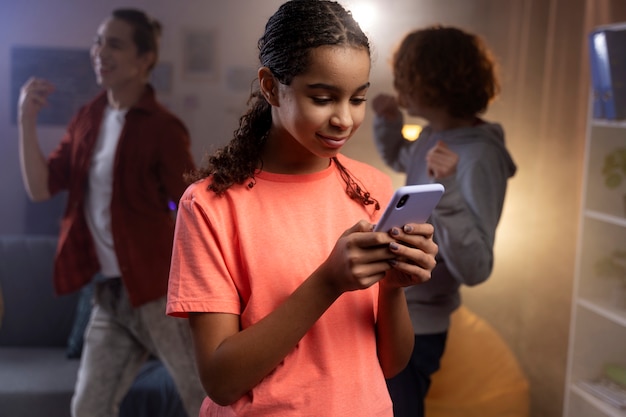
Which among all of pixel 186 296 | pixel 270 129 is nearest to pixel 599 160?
pixel 270 129

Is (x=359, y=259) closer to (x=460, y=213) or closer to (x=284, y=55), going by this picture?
(x=284, y=55)

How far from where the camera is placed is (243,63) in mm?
2129

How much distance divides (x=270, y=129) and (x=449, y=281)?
0.80 meters

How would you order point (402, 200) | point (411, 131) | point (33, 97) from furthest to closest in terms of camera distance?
point (33, 97) → point (411, 131) → point (402, 200)

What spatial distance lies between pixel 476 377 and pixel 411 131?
83cm

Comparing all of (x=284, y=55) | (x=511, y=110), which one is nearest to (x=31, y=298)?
(x=511, y=110)

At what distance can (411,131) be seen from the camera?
70.4 inches

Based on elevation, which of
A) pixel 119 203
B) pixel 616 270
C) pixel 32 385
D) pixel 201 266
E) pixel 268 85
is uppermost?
pixel 268 85

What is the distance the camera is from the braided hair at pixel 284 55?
35.4 inches

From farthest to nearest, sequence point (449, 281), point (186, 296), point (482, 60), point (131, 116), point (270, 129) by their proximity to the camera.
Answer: point (131, 116), point (482, 60), point (449, 281), point (270, 129), point (186, 296)

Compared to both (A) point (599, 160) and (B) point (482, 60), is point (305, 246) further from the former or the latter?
(A) point (599, 160)

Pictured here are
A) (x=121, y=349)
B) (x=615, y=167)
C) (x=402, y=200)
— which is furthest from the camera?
(x=615, y=167)

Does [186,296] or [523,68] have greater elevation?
[523,68]

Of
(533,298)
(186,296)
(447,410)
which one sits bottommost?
(447,410)
